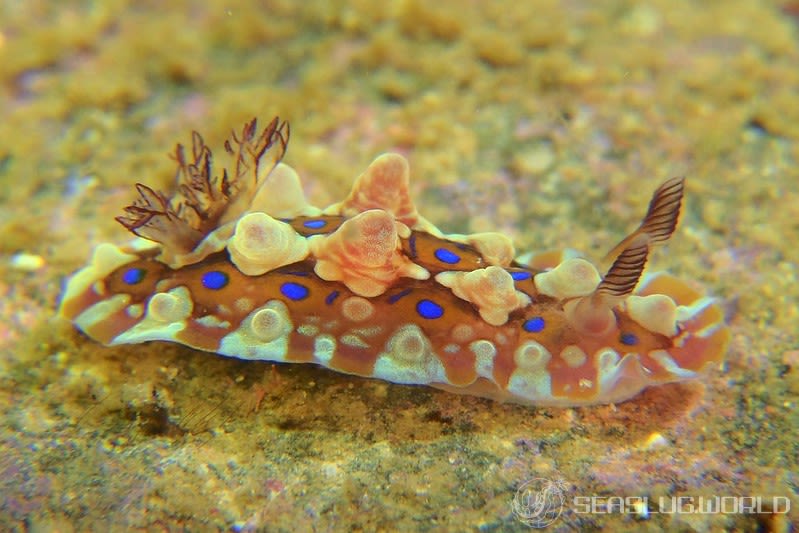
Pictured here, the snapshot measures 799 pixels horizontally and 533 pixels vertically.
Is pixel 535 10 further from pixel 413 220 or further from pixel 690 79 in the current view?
pixel 413 220

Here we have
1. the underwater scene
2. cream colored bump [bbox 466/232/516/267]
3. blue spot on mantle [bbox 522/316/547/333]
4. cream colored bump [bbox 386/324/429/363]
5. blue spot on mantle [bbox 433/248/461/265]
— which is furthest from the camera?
cream colored bump [bbox 466/232/516/267]

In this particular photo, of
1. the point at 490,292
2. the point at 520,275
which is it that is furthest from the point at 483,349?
the point at 520,275

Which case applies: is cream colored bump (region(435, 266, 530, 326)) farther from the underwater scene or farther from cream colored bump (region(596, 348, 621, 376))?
cream colored bump (region(596, 348, 621, 376))

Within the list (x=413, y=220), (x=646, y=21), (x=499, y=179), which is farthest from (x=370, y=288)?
(x=646, y=21)

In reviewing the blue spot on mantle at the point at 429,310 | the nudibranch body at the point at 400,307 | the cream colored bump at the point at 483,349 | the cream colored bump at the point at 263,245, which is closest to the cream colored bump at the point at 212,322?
the nudibranch body at the point at 400,307

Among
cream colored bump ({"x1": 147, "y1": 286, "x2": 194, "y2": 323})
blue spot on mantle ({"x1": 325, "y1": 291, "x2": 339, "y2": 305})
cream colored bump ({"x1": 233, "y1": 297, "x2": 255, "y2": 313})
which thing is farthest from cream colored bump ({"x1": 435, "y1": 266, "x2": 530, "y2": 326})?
cream colored bump ({"x1": 147, "y1": 286, "x2": 194, "y2": 323})

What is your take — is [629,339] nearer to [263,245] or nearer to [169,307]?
[263,245]

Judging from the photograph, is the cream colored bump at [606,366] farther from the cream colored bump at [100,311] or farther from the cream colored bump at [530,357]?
the cream colored bump at [100,311]
